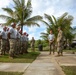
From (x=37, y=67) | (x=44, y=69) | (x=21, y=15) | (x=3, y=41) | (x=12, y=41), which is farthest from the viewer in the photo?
(x=21, y=15)

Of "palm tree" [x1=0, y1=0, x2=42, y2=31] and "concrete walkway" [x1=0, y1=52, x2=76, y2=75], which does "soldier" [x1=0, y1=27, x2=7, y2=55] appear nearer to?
"concrete walkway" [x1=0, y1=52, x2=76, y2=75]

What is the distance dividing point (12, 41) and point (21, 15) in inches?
843

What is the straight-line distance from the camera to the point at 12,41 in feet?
47.0

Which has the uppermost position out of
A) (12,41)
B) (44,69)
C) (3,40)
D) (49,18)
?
(49,18)

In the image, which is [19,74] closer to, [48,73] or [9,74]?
[9,74]

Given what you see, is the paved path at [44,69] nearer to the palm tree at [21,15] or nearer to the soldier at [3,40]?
the soldier at [3,40]

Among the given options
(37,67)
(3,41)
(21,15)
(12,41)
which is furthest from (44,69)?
(21,15)

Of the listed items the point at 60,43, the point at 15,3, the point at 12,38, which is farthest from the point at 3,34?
the point at 15,3

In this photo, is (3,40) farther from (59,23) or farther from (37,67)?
(59,23)

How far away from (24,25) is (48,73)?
91.8 feet

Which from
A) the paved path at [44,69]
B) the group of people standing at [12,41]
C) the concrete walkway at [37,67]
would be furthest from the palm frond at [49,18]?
the paved path at [44,69]

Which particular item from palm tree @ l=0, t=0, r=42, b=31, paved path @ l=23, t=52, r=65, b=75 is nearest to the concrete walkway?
paved path @ l=23, t=52, r=65, b=75

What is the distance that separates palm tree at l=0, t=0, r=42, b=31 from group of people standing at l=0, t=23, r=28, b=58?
1521 cm

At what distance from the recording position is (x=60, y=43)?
17.3 m
